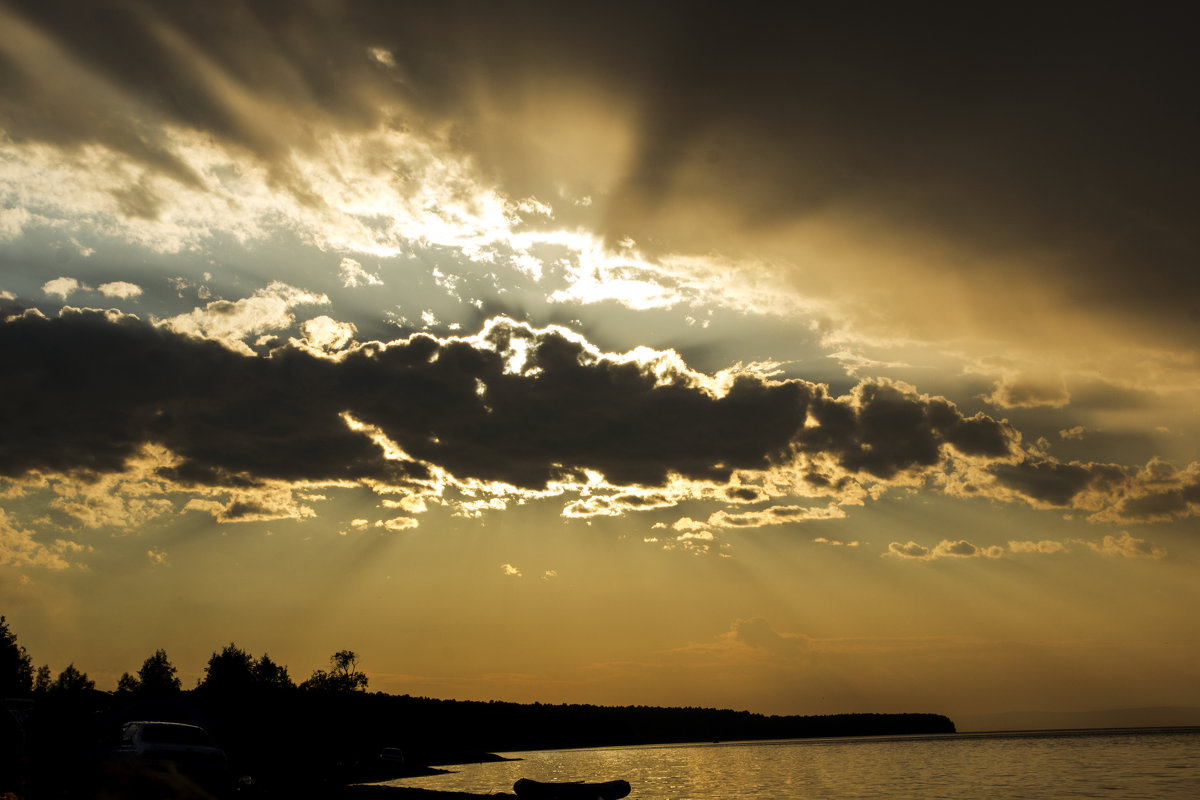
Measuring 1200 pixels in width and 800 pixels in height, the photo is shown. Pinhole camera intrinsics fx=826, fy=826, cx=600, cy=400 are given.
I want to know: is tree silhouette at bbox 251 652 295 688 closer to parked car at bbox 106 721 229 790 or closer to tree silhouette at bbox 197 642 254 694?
tree silhouette at bbox 197 642 254 694

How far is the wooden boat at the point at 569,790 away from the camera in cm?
7500

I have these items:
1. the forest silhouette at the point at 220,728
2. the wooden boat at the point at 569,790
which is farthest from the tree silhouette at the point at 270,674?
the wooden boat at the point at 569,790

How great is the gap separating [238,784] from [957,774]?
11866cm

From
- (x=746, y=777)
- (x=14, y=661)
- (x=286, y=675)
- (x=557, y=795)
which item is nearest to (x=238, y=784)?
(x=557, y=795)

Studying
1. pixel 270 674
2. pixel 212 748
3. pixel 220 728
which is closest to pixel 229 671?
pixel 270 674

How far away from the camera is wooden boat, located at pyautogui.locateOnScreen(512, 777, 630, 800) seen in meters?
75.0

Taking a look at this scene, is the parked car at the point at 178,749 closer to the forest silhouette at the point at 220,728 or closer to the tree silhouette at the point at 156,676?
the forest silhouette at the point at 220,728

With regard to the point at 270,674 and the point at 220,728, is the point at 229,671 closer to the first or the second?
the point at 270,674

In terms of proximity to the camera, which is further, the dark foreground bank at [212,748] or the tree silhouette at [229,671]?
the tree silhouette at [229,671]

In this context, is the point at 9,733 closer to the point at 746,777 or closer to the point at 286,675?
the point at 746,777

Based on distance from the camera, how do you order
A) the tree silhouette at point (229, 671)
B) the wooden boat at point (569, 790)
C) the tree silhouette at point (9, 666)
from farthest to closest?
Result: the tree silhouette at point (229, 671) < the tree silhouette at point (9, 666) < the wooden boat at point (569, 790)

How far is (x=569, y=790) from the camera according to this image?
7812 centimetres

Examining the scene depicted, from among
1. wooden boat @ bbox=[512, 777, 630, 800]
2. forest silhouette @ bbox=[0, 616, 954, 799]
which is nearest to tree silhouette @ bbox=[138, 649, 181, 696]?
forest silhouette @ bbox=[0, 616, 954, 799]

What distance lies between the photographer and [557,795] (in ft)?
252
